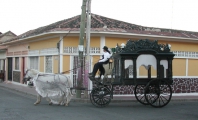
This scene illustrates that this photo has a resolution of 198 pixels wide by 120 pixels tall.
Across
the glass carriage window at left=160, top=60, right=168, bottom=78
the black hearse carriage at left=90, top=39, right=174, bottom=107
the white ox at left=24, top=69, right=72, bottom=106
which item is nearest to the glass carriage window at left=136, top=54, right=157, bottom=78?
the black hearse carriage at left=90, top=39, right=174, bottom=107

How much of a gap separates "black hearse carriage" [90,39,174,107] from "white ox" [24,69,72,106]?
4.01 feet

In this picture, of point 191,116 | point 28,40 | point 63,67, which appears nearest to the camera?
point 191,116

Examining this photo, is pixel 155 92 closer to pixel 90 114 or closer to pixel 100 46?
pixel 90 114

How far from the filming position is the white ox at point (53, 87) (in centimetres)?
1172

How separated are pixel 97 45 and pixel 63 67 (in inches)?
91.0

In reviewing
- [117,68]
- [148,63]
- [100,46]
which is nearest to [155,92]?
[148,63]

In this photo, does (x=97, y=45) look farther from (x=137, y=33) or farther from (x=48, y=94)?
(x=48, y=94)

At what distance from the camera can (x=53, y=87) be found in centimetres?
1184

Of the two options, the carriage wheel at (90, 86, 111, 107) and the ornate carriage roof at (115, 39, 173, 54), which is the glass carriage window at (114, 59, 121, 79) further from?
the carriage wheel at (90, 86, 111, 107)

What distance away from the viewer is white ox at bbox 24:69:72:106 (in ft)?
38.4

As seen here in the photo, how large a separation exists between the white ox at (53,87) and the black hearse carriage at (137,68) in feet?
4.01

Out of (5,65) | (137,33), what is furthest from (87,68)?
(5,65)

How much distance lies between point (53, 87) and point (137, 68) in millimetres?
3682

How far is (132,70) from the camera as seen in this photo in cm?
1205
